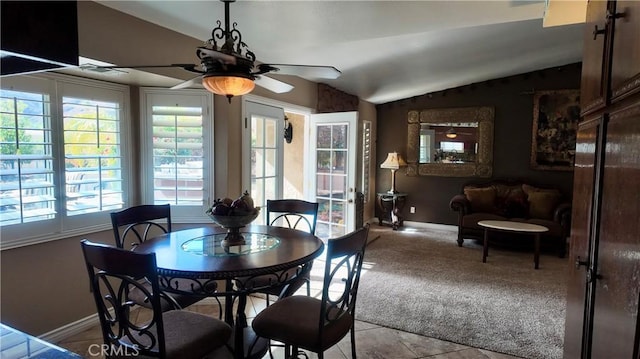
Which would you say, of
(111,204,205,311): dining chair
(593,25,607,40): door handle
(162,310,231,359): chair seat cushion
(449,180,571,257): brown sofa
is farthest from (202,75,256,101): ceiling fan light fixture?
(449,180,571,257): brown sofa

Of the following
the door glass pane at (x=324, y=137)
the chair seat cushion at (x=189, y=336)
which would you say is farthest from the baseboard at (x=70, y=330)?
the door glass pane at (x=324, y=137)

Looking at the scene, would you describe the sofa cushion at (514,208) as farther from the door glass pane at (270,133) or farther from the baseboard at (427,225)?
the door glass pane at (270,133)

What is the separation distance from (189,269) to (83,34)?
172 cm

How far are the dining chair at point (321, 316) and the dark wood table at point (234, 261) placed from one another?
0.17 meters

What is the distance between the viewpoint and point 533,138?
5.96m

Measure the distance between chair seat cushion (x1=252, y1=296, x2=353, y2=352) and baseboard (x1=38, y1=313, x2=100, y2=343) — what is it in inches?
67.5

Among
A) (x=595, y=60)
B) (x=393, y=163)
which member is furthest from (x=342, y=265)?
(x=393, y=163)

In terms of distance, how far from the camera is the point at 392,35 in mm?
2945

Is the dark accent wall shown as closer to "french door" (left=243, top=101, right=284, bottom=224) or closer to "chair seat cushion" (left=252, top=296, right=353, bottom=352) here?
"french door" (left=243, top=101, right=284, bottom=224)

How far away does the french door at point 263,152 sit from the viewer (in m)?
3.71

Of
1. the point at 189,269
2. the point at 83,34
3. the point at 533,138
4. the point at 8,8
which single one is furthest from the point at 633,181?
the point at 533,138

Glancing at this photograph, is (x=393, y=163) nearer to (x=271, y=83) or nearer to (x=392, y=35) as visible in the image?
(x=392, y=35)

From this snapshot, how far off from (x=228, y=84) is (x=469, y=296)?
3.01 metres

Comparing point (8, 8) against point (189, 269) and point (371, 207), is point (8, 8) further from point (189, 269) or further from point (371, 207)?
point (371, 207)
